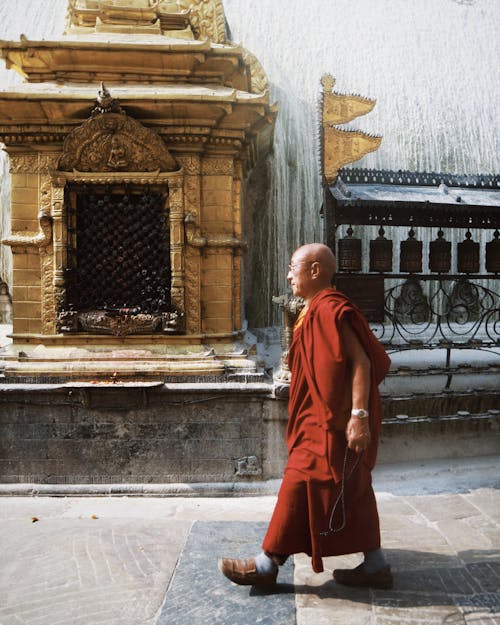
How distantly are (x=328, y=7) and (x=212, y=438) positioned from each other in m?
11.4

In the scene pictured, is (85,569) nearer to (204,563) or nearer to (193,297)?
(204,563)

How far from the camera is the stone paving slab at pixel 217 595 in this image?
2.75 metres

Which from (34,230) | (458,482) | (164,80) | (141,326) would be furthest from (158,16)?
(458,482)

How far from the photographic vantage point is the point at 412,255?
5969mm

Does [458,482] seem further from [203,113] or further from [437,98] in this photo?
[437,98]

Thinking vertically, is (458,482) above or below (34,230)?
below

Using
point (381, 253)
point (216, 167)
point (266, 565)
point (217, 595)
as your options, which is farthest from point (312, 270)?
point (381, 253)

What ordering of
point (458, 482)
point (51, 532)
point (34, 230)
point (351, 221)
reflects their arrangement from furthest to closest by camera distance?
point (351, 221) < point (34, 230) < point (458, 482) < point (51, 532)

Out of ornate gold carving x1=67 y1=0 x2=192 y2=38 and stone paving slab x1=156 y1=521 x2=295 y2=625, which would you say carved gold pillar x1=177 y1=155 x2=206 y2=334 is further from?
stone paving slab x1=156 y1=521 x2=295 y2=625

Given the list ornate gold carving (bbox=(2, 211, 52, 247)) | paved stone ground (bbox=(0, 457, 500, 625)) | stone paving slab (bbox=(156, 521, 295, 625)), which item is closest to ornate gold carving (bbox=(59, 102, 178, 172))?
ornate gold carving (bbox=(2, 211, 52, 247))

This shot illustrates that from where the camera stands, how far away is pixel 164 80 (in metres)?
5.54

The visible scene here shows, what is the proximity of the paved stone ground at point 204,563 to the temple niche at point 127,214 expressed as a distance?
4.27ft

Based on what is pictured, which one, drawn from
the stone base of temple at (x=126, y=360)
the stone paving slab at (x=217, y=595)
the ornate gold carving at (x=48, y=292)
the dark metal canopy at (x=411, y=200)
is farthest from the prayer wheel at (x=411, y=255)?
the ornate gold carving at (x=48, y=292)

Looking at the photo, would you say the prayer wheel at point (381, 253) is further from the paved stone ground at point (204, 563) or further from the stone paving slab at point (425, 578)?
the stone paving slab at point (425, 578)
